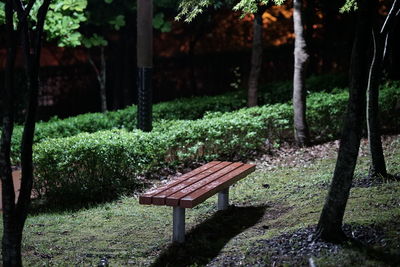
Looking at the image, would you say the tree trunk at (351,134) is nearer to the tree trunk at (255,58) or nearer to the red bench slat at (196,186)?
the red bench slat at (196,186)

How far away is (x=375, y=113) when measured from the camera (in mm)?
7480

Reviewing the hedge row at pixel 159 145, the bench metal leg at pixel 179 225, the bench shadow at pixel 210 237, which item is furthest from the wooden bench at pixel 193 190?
the hedge row at pixel 159 145

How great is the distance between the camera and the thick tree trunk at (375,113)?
7348mm

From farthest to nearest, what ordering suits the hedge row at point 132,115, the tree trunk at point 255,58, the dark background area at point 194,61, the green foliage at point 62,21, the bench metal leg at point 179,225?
the dark background area at point 194,61
the tree trunk at point 255,58
the hedge row at point 132,115
the green foliage at point 62,21
the bench metal leg at point 179,225

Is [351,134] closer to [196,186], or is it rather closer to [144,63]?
[196,186]

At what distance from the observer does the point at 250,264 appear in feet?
17.8

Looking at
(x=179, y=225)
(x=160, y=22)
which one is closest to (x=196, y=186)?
(x=179, y=225)

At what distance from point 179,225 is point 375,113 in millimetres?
2864

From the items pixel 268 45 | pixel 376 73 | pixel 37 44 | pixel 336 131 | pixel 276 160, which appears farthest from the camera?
pixel 268 45

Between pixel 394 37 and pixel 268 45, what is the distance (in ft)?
14.9

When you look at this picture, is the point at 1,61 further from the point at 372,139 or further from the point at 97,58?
the point at 372,139

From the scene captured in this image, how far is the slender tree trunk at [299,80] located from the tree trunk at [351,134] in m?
5.03

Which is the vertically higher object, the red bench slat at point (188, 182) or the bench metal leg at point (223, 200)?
the red bench slat at point (188, 182)

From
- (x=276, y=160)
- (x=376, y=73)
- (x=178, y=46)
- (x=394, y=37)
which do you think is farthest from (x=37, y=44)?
(x=178, y=46)
